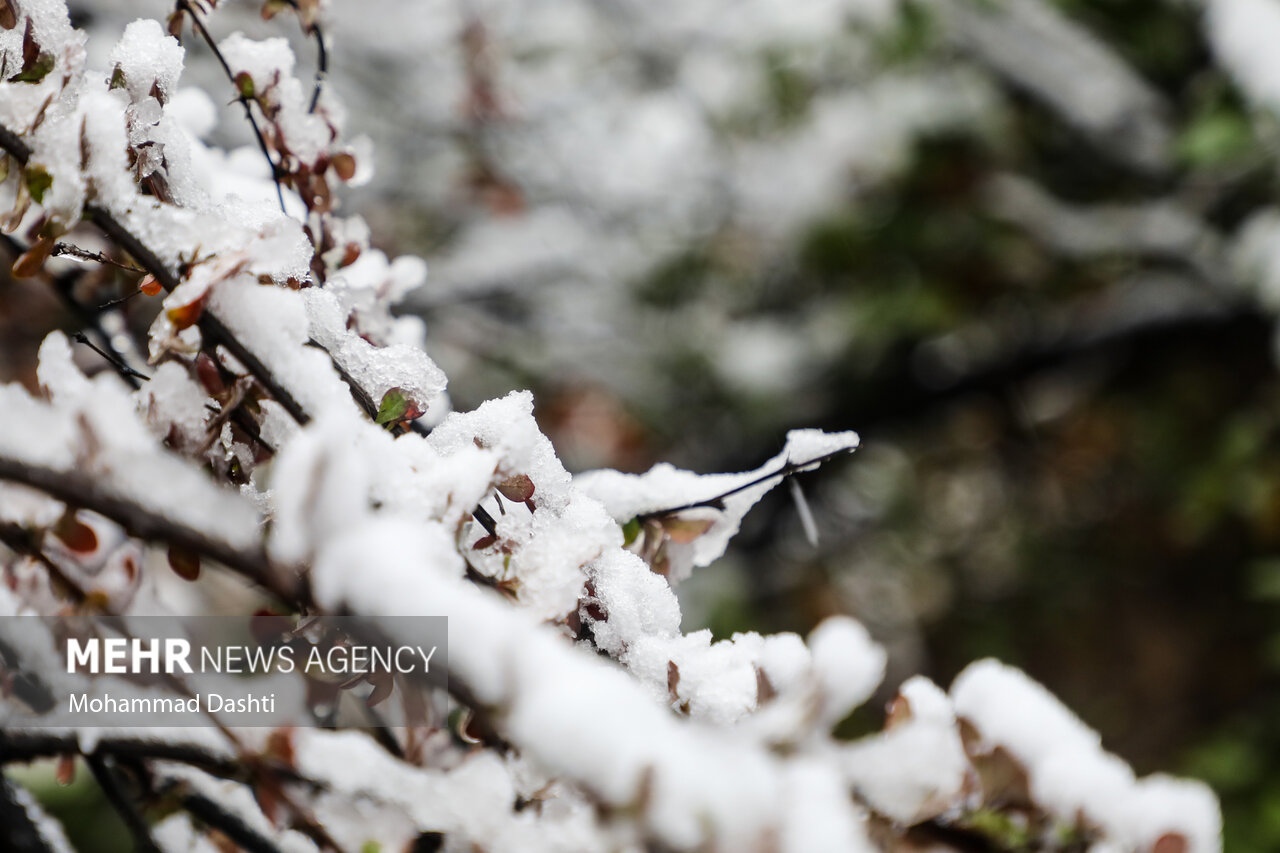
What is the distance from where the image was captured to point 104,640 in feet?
1.62

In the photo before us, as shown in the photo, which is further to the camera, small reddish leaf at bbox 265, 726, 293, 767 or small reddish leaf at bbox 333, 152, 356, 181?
small reddish leaf at bbox 333, 152, 356, 181

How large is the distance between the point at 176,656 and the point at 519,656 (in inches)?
12.9

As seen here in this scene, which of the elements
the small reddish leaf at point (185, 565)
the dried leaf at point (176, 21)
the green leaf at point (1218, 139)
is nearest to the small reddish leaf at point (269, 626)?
the small reddish leaf at point (185, 565)

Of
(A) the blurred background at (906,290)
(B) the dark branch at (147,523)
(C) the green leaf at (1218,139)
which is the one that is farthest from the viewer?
(A) the blurred background at (906,290)

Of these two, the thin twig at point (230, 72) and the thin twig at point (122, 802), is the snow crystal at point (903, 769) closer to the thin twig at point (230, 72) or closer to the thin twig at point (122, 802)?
the thin twig at point (122, 802)

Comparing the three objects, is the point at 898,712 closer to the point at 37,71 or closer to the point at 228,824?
the point at 228,824

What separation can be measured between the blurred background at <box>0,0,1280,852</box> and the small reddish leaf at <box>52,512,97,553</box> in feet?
4.65

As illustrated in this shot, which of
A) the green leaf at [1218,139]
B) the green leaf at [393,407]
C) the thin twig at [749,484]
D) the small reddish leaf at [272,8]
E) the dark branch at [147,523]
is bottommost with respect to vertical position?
the dark branch at [147,523]

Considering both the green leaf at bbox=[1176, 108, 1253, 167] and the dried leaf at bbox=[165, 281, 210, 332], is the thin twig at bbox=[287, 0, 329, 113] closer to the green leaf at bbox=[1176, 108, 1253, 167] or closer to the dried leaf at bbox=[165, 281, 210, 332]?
the dried leaf at bbox=[165, 281, 210, 332]

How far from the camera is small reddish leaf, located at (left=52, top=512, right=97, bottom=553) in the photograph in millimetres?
427

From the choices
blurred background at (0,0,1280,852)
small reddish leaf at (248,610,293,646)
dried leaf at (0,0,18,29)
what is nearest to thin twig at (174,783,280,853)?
small reddish leaf at (248,610,293,646)

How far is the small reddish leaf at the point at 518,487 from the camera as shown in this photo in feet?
1.51

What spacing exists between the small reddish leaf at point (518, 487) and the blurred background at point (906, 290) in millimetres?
1444

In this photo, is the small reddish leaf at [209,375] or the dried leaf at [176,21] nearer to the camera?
the small reddish leaf at [209,375]
